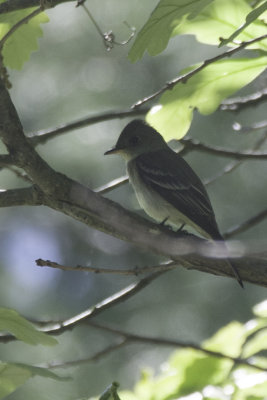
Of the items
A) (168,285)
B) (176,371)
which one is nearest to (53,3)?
(176,371)

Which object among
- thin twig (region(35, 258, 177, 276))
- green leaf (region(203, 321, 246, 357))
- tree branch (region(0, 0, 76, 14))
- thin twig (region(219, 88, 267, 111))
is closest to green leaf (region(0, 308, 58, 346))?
thin twig (region(35, 258, 177, 276))

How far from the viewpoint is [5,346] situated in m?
6.70

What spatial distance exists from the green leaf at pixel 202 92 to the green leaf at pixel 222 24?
0.09 meters

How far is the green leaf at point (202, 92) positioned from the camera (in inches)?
107

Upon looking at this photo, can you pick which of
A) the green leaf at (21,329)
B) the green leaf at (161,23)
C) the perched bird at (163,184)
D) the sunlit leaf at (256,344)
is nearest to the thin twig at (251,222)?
the perched bird at (163,184)

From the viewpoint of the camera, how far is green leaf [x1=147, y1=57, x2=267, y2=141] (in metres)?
2.73

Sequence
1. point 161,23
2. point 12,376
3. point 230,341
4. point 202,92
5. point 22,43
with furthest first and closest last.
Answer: point 22,43
point 202,92
point 230,341
point 161,23
point 12,376

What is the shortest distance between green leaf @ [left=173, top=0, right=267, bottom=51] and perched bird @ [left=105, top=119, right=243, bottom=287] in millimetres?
1652

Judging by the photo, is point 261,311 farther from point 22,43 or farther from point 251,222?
point 22,43

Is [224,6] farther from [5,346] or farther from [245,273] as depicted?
[5,346]

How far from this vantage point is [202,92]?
2.80m

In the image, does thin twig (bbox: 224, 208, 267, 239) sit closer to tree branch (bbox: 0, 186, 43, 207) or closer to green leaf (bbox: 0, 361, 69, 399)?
tree branch (bbox: 0, 186, 43, 207)

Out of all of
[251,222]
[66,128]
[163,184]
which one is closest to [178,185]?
[163,184]

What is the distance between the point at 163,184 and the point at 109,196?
2.26 m
